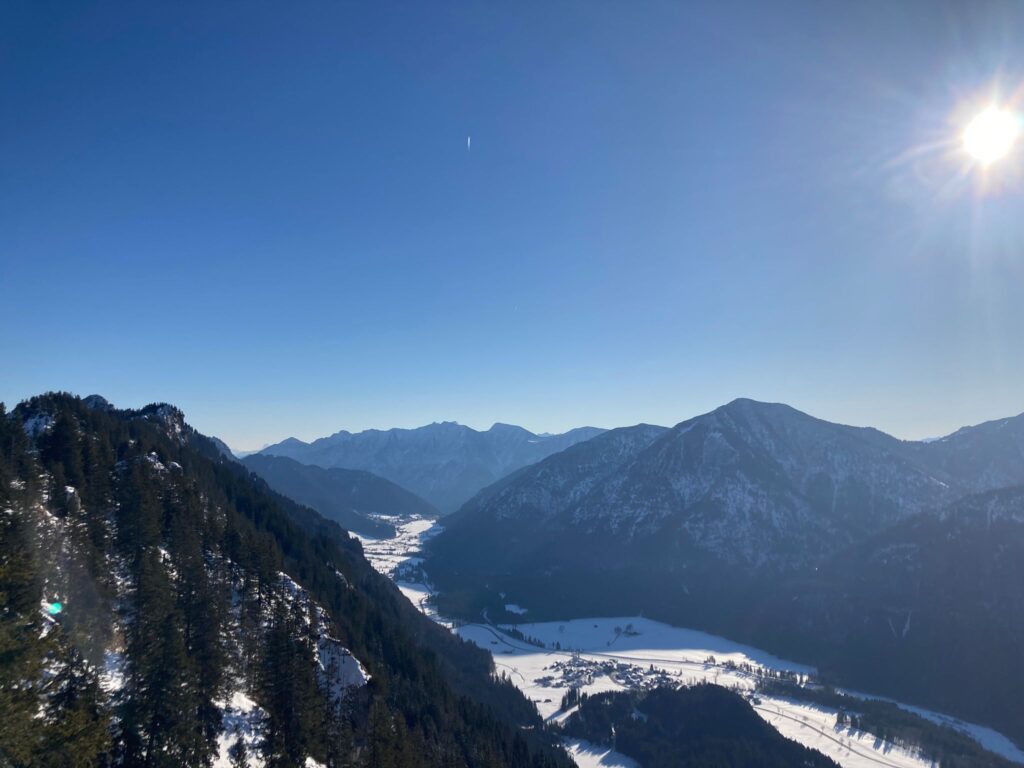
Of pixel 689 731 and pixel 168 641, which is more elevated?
pixel 168 641

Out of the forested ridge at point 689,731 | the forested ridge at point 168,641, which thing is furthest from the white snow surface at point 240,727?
the forested ridge at point 689,731

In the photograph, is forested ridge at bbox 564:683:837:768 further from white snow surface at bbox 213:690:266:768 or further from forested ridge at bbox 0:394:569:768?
white snow surface at bbox 213:690:266:768

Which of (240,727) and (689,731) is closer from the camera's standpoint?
(240,727)

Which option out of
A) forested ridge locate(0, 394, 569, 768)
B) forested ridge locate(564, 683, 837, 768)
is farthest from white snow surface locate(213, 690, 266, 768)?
forested ridge locate(564, 683, 837, 768)

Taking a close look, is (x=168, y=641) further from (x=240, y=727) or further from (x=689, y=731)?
(x=689, y=731)

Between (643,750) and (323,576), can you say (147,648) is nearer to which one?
(323,576)

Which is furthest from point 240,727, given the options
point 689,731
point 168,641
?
point 689,731

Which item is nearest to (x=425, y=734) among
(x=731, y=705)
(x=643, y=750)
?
(x=643, y=750)

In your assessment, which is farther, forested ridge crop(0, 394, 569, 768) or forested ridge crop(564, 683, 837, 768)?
forested ridge crop(564, 683, 837, 768)

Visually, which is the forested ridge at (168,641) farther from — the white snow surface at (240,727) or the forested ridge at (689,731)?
the forested ridge at (689,731)
